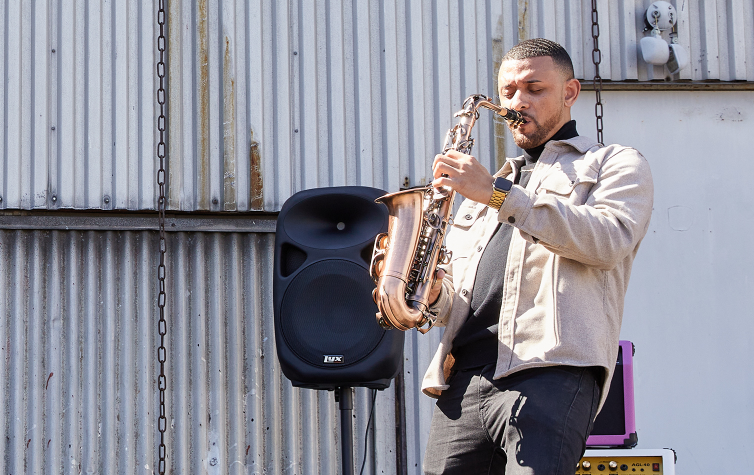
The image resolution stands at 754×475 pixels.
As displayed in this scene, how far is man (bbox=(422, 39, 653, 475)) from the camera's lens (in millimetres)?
1917

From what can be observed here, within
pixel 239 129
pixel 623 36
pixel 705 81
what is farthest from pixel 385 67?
pixel 705 81

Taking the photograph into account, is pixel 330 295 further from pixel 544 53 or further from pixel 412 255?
pixel 544 53

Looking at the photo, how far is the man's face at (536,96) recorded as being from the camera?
227cm

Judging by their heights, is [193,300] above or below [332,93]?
below

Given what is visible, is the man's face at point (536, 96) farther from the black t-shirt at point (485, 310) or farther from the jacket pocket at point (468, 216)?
the jacket pocket at point (468, 216)

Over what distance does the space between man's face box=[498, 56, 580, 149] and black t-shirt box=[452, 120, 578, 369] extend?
0.06m

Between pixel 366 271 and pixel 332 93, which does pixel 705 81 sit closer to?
pixel 332 93

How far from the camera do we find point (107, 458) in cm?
379

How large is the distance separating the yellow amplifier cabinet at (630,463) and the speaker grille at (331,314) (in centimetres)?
86

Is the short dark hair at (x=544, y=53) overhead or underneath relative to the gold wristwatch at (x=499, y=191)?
overhead

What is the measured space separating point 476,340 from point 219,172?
217 centimetres

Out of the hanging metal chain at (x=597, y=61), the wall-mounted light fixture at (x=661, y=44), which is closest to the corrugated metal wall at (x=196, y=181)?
the hanging metal chain at (x=597, y=61)

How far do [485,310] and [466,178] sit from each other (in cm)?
39

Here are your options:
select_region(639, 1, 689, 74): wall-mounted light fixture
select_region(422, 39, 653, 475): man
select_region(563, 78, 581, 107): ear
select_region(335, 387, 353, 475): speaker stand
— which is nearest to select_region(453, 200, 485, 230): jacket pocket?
select_region(422, 39, 653, 475): man
